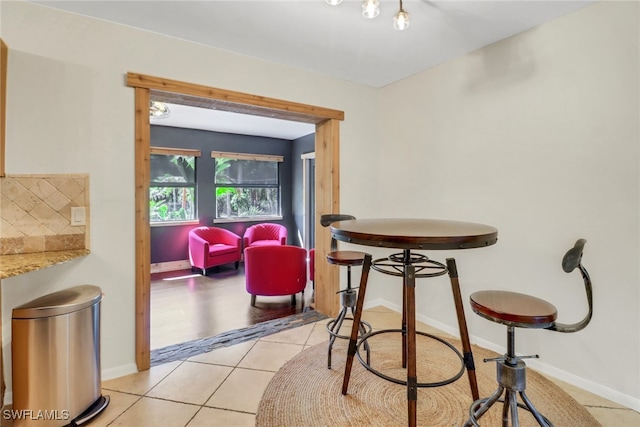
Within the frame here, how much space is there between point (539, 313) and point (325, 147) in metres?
2.32

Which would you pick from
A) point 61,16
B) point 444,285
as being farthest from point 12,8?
point 444,285

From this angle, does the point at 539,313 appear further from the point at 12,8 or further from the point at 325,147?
the point at 12,8

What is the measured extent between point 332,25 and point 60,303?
2.39 m

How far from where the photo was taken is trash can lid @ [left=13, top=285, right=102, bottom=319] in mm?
1562

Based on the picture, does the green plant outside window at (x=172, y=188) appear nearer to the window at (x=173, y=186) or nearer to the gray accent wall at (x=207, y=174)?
the window at (x=173, y=186)

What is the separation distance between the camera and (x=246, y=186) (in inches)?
257

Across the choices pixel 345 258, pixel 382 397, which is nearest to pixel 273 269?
pixel 345 258

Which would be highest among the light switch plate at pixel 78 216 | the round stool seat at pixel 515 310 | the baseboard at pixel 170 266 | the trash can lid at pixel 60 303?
the light switch plate at pixel 78 216

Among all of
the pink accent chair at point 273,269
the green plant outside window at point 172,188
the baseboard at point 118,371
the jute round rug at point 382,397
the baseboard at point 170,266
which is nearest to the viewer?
the jute round rug at point 382,397

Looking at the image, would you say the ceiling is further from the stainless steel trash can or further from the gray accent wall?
the gray accent wall

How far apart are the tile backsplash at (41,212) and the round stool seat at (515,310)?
2.39 metres

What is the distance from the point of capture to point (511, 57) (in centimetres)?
232

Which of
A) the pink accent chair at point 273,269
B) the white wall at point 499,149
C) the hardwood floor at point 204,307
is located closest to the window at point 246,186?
the hardwood floor at point 204,307

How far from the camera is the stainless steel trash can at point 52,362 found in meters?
1.56
